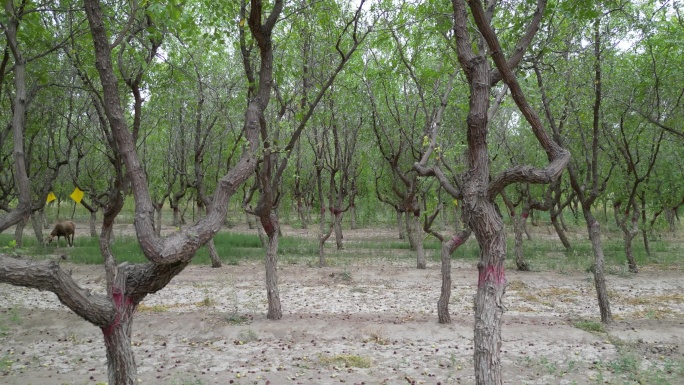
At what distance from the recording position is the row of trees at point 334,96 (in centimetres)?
467

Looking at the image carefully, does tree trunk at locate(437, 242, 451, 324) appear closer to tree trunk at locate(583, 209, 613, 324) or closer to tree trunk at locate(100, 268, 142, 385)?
tree trunk at locate(583, 209, 613, 324)

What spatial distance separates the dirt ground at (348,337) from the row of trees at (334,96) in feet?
3.59

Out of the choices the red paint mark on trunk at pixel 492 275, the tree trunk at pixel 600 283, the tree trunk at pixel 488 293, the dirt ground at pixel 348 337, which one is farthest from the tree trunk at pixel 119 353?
the tree trunk at pixel 600 283

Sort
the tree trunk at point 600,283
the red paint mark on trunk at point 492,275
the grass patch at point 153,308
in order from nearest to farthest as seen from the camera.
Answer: the red paint mark on trunk at point 492,275 < the tree trunk at point 600,283 < the grass patch at point 153,308

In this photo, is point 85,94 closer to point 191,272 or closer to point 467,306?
point 191,272

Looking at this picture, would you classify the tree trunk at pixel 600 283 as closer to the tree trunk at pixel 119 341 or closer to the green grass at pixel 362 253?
the green grass at pixel 362 253

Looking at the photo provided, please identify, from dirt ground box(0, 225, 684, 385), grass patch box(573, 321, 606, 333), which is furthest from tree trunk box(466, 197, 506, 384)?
grass patch box(573, 321, 606, 333)

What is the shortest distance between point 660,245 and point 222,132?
21.1 meters

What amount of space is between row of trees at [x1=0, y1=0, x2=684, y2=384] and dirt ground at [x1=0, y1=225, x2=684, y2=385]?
Result: 1.09m

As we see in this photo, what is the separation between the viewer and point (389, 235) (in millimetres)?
30891

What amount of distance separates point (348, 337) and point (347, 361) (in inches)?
52.0

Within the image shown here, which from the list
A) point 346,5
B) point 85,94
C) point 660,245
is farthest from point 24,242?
point 660,245

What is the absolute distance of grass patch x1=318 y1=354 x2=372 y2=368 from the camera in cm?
736

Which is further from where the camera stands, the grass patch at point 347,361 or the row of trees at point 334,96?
the grass patch at point 347,361
